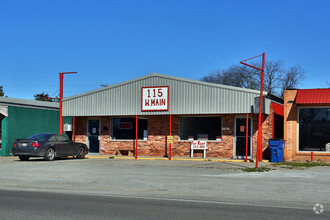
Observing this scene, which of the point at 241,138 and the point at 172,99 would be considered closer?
the point at 241,138

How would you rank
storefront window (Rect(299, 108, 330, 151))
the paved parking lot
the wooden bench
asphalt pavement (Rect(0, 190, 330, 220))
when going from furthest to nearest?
1. the wooden bench
2. storefront window (Rect(299, 108, 330, 151))
3. the paved parking lot
4. asphalt pavement (Rect(0, 190, 330, 220))

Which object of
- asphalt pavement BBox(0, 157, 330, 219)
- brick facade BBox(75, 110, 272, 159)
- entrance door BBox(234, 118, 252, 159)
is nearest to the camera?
asphalt pavement BBox(0, 157, 330, 219)

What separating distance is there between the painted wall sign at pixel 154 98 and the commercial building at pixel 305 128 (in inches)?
264

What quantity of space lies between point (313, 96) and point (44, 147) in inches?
546

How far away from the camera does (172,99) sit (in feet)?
81.7

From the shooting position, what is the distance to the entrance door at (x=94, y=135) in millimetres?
28078

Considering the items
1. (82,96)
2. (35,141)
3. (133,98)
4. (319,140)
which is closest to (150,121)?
(133,98)

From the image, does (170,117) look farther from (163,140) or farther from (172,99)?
(163,140)

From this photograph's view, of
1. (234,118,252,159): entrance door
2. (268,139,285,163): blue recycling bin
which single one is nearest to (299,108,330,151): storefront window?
(268,139,285,163): blue recycling bin

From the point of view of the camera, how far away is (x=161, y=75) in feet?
82.9

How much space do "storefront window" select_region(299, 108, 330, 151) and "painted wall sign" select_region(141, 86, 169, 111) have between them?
748cm

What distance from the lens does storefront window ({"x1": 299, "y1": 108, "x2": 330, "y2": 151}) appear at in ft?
75.6

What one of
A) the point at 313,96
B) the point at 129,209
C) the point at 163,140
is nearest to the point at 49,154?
the point at 163,140

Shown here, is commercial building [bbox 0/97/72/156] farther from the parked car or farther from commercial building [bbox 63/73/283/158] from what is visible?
the parked car
